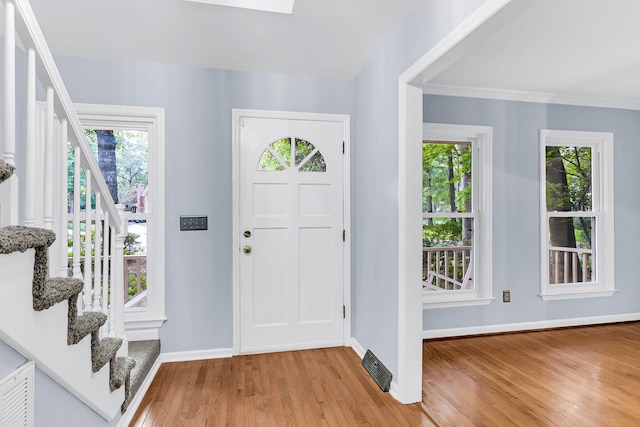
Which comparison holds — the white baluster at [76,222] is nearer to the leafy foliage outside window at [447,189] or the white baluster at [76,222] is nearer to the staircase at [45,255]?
the staircase at [45,255]

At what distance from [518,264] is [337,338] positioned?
1896 mm

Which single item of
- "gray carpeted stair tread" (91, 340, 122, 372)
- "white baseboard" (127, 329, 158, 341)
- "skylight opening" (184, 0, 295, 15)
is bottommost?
"white baseboard" (127, 329, 158, 341)

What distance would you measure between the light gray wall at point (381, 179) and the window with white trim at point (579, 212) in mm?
2035

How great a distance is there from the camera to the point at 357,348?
2836 millimetres

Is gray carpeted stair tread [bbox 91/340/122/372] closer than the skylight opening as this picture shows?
Yes

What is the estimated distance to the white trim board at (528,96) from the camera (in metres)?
3.13

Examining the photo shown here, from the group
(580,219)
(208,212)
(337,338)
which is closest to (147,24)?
(208,212)

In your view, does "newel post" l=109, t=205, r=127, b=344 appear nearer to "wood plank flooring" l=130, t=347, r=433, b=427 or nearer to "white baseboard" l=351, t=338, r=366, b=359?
"wood plank flooring" l=130, t=347, r=433, b=427

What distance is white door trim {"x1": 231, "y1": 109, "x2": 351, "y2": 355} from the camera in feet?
9.11

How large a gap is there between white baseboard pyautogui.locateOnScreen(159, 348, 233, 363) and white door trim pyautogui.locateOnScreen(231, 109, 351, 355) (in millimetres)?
80

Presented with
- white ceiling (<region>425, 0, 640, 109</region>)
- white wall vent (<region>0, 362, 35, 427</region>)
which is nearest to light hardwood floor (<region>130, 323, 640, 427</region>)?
white wall vent (<region>0, 362, 35, 427</region>)

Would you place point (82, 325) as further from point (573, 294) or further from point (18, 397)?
point (573, 294)

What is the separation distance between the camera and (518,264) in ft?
10.9

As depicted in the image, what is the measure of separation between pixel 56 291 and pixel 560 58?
335 centimetres
